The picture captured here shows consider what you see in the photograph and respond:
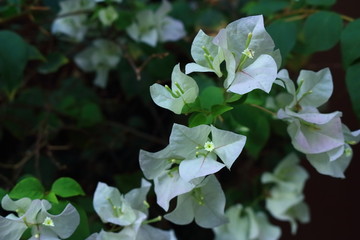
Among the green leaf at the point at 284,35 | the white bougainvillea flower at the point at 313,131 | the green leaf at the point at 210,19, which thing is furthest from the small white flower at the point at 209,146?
the green leaf at the point at 210,19

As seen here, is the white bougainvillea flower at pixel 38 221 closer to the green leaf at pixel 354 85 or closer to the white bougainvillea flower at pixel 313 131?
the white bougainvillea flower at pixel 313 131

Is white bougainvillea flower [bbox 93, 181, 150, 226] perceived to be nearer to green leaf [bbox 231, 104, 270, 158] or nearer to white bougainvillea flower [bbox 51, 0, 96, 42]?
green leaf [bbox 231, 104, 270, 158]

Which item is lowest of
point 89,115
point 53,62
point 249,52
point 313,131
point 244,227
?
point 244,227

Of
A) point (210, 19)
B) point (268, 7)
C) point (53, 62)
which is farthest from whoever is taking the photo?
point (210, 19)

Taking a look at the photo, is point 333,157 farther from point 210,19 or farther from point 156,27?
point 210,19

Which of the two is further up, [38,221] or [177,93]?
[177,93]

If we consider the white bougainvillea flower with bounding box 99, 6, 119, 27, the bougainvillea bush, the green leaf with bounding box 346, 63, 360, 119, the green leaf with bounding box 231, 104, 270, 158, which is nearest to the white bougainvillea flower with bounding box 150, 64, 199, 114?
the bougainvillea bush

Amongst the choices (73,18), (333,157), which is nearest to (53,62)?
(73,18)
